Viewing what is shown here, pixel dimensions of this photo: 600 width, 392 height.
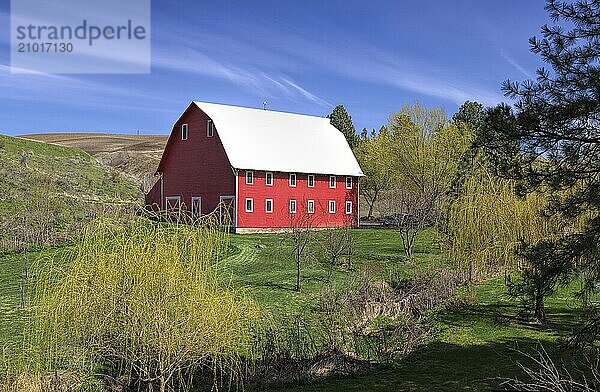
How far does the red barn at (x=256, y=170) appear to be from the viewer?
34875 mm

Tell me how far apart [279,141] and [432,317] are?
2481 cm

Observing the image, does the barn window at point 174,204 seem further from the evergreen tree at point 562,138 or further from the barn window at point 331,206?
the barn window at point 331,206

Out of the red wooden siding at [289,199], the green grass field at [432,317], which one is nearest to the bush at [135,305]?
the green grass field at [432,317]

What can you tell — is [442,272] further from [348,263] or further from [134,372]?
[134,372]

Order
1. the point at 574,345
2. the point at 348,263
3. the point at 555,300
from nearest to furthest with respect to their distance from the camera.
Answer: the point at 574,345, the point at 555,300, the point at 348,263

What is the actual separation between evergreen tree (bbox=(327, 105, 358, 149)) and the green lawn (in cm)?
3655

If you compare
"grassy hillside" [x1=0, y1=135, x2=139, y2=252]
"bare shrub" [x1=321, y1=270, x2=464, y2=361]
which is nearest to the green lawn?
"bare shrub" [x1=321, y1=270, x2=464, y2=361]

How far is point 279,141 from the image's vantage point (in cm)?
3869

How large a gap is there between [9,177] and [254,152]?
13494mm

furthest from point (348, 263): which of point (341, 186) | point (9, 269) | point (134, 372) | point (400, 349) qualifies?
point (341, 186)

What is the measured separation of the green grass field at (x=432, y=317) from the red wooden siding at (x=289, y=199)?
8.13 meters

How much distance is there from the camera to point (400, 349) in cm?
1217

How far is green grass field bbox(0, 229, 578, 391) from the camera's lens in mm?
10289

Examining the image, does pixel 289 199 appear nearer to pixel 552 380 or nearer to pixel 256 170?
pixel 256 170
